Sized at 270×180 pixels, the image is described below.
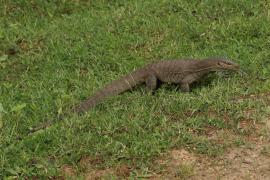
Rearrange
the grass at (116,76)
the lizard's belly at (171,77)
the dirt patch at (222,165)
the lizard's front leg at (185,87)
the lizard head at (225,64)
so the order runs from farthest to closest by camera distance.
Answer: the lizard's belly at (171,77) < the lizard's front leg at (185,87) < the lizard head at (225,64) < the grass at (116,76) < the dirt patch at (222,165)

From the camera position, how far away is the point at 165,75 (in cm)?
618

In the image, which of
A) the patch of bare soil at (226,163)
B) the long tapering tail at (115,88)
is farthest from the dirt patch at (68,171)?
the long tapering tail at (115,88)

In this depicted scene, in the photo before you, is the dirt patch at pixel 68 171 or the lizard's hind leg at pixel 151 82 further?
the lizard's hind leg at pixel 151 82

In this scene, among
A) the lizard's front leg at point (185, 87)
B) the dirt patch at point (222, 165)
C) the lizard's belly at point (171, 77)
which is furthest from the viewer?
the lizard's belly at point (171, 77)

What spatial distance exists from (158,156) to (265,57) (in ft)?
7.55

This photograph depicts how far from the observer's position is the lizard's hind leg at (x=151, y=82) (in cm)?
615

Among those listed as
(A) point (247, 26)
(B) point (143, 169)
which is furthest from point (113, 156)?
(A) point (247, 26)

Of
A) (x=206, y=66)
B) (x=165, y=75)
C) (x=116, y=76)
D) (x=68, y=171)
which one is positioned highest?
(x=206, y=66)

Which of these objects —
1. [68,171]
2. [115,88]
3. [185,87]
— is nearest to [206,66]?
[185,87]

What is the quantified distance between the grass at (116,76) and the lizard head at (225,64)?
157 mm

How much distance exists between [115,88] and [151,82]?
419 millimetres

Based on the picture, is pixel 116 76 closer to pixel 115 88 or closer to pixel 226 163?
pixel 115 88

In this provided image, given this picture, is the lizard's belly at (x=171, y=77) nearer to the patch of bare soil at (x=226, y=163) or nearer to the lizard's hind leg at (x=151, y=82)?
the lizard's hind leg at (x=151, y=82)

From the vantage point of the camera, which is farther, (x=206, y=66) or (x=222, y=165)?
(x=206, y=66)
